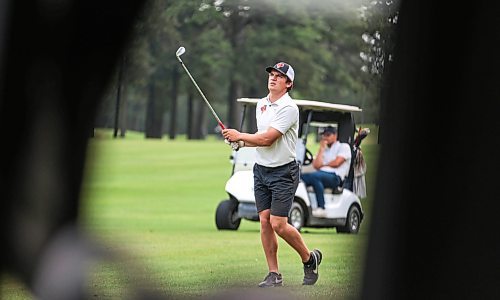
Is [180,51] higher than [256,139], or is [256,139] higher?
[180,51]

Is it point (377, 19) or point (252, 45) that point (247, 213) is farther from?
point (377, 19)

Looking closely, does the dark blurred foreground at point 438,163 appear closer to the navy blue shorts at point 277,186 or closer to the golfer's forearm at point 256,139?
the golfer's forearm at point 256,139

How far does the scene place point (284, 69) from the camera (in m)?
1.57

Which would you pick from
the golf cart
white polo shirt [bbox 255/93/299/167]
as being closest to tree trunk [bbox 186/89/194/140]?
the golf cart

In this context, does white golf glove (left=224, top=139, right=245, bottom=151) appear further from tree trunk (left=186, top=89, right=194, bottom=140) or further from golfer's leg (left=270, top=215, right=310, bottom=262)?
golfer's leg (left=270, top=215, right=310, bottom=262)

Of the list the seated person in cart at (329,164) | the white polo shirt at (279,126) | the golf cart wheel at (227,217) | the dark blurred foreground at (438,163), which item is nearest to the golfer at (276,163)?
the white polo shirt at (279,126)

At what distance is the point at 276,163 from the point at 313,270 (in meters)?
0.91

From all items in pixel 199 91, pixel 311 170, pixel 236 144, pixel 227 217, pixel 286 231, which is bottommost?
pixel 227 217

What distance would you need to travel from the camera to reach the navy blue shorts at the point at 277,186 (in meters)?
2.35

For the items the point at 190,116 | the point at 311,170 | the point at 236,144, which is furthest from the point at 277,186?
the point at 311,170

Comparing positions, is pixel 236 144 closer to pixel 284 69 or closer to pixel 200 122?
pixel 200 122

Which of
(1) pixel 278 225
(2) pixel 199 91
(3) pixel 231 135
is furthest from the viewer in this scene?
(1) pixel 278 225

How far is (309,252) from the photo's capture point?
1689 millimetres

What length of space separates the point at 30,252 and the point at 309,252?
2.17 feet
